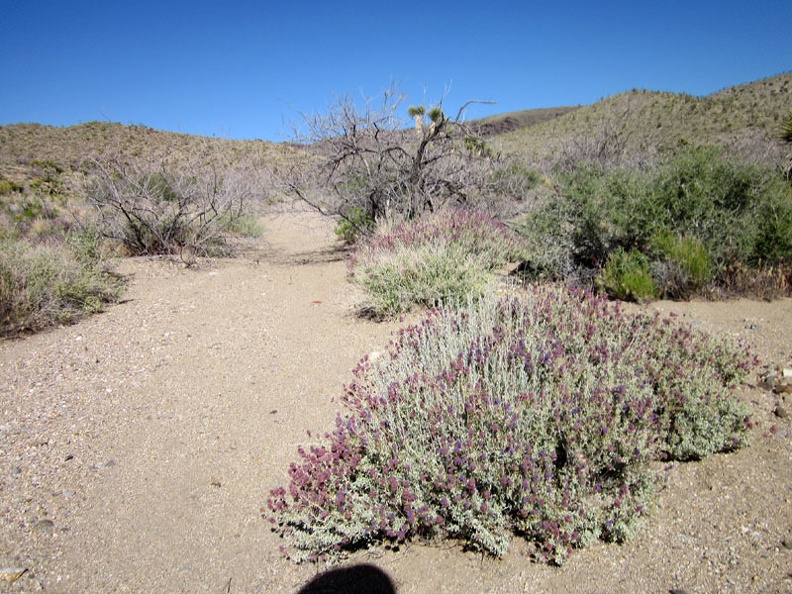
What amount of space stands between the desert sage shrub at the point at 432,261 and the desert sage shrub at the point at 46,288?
144 inches

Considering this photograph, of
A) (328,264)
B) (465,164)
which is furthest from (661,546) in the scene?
(465,164)

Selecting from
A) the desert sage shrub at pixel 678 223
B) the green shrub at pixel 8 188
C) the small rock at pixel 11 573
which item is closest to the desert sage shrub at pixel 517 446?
the small rock at pixel 11 573

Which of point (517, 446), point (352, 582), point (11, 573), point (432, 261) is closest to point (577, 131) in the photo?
point (432, 261)

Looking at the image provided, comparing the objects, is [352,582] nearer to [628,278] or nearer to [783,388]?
[783,388]

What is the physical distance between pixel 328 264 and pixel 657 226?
605cm

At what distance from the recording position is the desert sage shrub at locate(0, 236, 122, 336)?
18.9 ft

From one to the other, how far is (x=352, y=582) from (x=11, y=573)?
1.70 m

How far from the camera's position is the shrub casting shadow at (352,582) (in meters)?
2.17

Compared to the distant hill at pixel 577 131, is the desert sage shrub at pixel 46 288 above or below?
below

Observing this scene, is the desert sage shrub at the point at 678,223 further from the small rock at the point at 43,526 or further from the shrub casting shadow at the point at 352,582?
the small rock at the point at 43,526

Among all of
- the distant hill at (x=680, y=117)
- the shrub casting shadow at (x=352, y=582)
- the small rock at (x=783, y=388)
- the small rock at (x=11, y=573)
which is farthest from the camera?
the distant hill at (x=680, y=117)

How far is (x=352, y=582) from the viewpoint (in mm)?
2229

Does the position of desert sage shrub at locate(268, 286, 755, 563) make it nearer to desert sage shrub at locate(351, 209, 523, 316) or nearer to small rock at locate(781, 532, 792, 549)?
small rock at locate(781, 532, 792, 549)

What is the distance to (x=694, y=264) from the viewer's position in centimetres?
511
